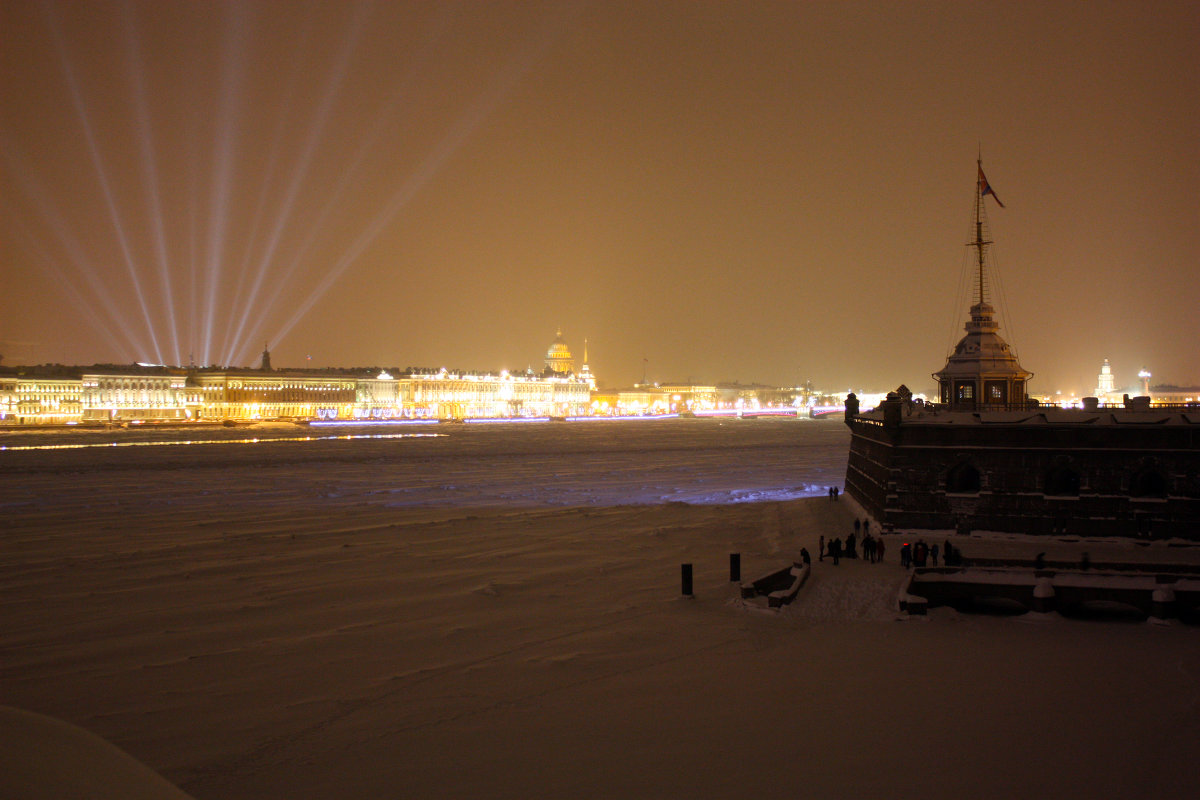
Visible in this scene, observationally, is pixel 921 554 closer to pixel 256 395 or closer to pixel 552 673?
pixel 552 673

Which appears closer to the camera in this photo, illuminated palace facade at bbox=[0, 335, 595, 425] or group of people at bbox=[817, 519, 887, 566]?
group of people at bbox=[817, 519, 887, 566]

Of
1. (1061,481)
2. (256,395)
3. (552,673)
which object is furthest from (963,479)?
(256,395)

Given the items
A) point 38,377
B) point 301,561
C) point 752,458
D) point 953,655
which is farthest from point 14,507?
point 38,377

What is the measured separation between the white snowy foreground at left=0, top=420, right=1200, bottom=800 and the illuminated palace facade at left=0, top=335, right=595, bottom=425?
106m

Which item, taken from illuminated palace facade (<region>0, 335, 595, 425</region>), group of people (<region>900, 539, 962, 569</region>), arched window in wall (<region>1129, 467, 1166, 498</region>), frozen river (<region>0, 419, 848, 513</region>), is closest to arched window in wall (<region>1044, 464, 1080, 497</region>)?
arched window in wall (<region>1129, 467, 1166, 498</region>)

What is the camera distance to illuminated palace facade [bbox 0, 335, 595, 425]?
394ft

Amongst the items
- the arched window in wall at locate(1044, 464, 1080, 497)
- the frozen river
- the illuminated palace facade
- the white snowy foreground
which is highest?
the illuminated palace facade

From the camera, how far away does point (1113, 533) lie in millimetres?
19062

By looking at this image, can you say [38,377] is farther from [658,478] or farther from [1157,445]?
[1157,445]

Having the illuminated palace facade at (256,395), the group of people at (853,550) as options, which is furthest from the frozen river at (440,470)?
the illuminated palace facade at (256,395)

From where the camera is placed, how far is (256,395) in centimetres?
14325

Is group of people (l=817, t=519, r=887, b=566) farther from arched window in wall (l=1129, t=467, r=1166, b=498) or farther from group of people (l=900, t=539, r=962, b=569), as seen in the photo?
arched window in wall (l=1129, t=467, r=1166, b=498)

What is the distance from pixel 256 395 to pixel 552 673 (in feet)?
463

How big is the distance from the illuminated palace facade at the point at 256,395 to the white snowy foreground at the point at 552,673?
10568cm
